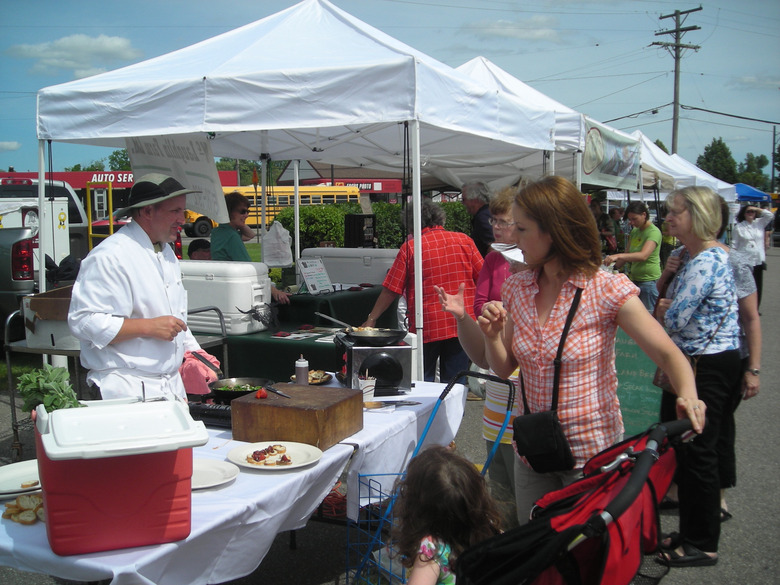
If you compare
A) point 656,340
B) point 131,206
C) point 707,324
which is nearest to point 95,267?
point 131,206

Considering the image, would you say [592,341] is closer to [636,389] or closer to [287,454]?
[287,454]

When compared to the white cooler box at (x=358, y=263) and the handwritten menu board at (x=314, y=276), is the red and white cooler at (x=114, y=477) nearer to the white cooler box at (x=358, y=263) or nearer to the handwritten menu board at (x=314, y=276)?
the handwritten menu board at (x=314, y=276)

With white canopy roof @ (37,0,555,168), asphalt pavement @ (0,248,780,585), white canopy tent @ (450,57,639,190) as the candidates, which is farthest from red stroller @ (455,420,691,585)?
white canopy tent @ (450,57,639,190)

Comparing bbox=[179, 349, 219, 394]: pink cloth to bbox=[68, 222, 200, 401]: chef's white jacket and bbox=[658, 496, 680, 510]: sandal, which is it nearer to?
bbox=[68, 222, 200, 401]: chef's white jacket

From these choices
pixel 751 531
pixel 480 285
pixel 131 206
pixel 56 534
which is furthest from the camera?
pixel 480 285

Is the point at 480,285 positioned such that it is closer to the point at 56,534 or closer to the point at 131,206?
the point at 131,206

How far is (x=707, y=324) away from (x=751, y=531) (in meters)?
1.36

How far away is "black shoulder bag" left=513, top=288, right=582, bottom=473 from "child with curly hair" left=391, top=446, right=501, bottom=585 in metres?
0.19

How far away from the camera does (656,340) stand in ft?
6.93

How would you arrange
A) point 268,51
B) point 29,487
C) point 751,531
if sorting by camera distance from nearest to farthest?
1. point 29,487
2. point 751,531
3. point 268,51

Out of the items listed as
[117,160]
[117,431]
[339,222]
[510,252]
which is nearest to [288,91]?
[510,252]

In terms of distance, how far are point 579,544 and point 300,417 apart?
1284 mm

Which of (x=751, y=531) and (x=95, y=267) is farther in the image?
(x=751, y=531)

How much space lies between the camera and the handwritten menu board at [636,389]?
441 centimetres
